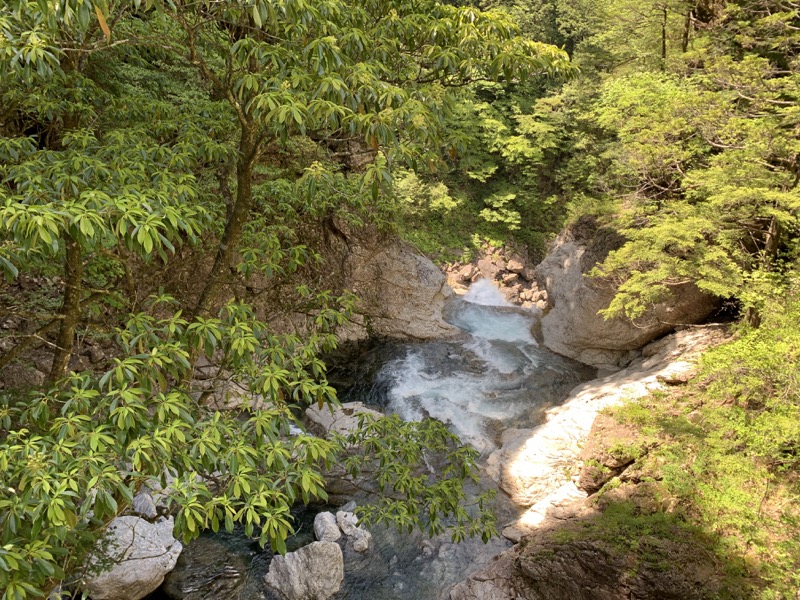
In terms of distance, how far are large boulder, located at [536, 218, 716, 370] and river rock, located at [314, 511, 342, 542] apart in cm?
844

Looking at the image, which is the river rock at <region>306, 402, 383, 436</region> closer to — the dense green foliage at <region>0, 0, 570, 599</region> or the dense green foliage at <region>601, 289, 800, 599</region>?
the dense green foliage at <region>601, 289, 800, 599</region>

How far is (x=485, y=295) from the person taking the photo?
65.9ft

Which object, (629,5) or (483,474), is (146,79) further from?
(629,5)

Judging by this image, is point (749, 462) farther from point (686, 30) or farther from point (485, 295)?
point (485, 295)

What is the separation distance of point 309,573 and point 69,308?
17.6 feet

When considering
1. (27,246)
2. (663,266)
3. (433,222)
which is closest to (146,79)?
(27,246)

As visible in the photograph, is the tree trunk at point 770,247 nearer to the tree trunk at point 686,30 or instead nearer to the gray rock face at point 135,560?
the tree trunk at point 686,30

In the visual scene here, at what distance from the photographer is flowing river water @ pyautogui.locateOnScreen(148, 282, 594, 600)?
748 centimetres

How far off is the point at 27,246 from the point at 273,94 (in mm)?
1791

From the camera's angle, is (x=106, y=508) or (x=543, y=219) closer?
(x=106, y=508)

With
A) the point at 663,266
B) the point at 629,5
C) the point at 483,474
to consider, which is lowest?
the point at 483,474

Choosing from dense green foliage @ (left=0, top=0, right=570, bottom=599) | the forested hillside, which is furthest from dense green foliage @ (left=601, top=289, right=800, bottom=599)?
dense green foliage @ (left=0, top=0, right=570, bottom=599)

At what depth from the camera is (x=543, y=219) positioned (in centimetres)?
2211

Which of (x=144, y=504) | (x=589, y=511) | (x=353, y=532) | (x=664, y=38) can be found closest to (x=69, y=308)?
A: (x=144, y=504)
